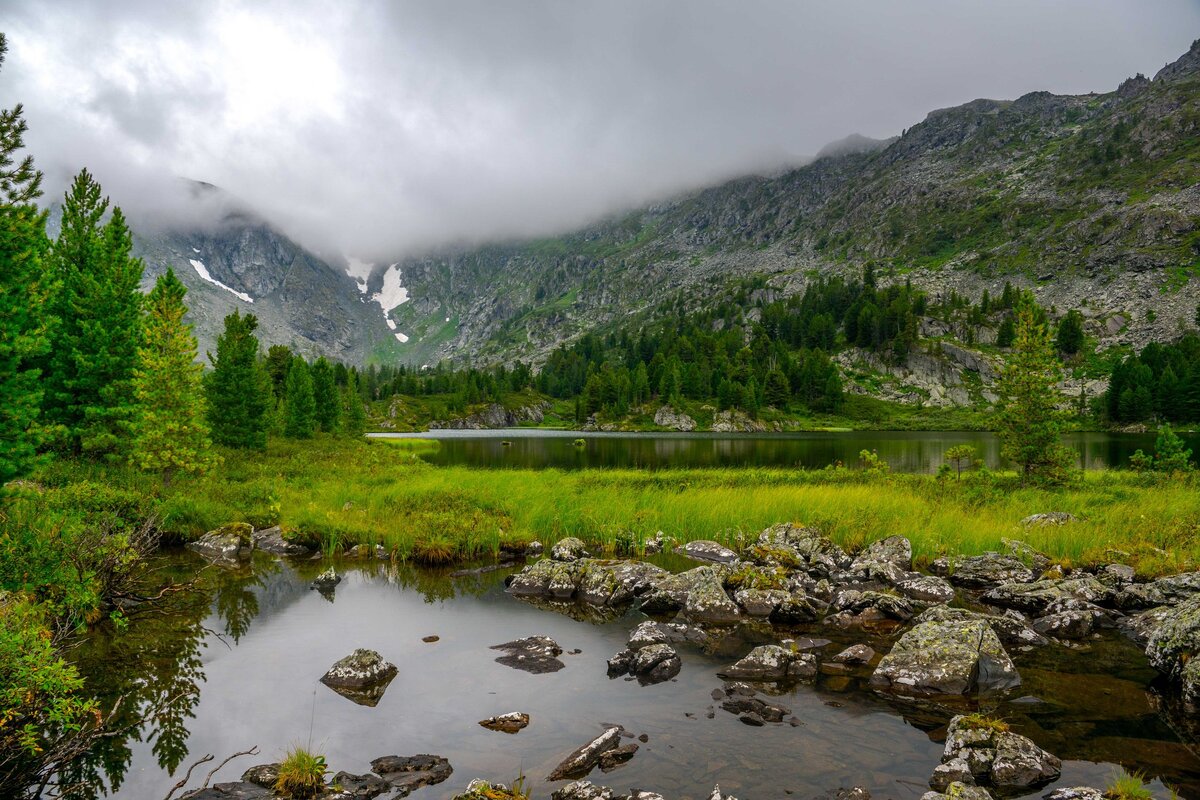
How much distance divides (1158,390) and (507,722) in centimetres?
18682

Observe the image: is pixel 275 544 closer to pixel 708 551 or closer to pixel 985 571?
pixel 708 551

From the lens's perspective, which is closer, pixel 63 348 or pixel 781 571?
pixel 781 571

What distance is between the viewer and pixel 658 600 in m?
18.1

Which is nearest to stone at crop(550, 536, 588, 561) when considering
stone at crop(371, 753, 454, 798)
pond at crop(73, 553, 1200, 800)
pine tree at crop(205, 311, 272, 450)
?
pond at crop(73, 553, 1200, 800)

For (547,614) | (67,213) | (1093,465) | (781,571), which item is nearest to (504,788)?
(547,614)

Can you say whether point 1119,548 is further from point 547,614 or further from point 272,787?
point 272,787

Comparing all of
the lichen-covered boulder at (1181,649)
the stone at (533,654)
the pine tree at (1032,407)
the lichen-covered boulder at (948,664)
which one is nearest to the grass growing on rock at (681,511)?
the pine tree at (1032,407)

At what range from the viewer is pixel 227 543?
25.3m

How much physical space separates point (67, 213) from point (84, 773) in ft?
158

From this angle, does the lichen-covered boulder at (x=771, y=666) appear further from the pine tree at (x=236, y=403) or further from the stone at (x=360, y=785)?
the pine tree at (x=236, y=403)

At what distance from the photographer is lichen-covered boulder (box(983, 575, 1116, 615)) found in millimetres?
17000

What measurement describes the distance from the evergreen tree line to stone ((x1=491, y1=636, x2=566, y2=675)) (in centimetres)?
17830

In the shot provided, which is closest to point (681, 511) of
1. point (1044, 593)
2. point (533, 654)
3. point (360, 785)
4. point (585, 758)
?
point (1044, 593)

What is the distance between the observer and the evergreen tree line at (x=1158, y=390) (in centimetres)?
13200
